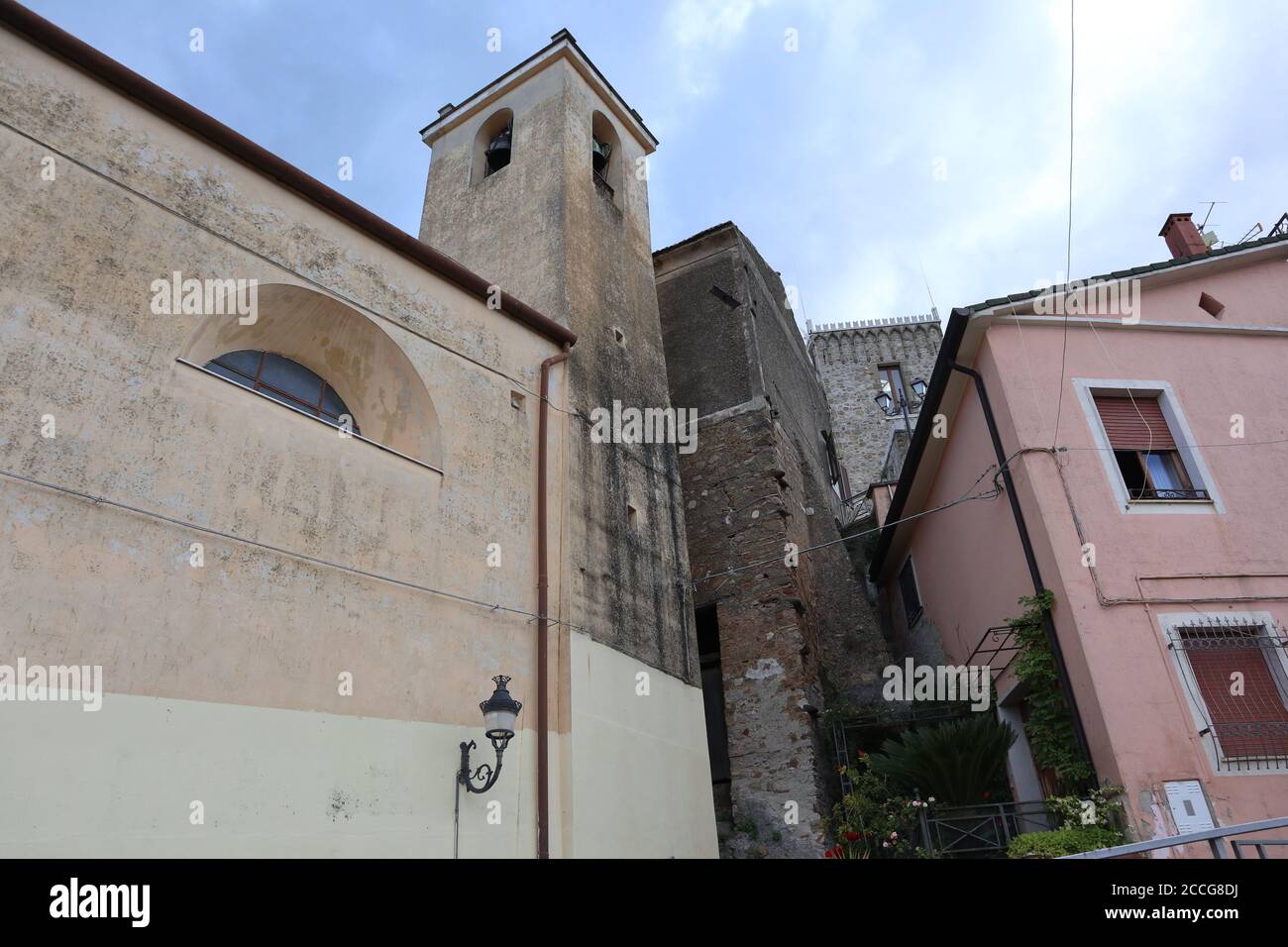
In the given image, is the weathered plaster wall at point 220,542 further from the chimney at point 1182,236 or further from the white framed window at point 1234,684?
the chimney at point 1182,236

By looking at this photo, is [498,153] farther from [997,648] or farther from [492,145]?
[997,648]

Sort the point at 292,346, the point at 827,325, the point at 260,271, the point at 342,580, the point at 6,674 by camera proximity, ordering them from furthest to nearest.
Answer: the point at 827,325 < the point at 292,346 < the point at 260,271 < the point at 342,580 < the point at 6,674

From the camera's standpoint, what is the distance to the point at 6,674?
5.14 metres

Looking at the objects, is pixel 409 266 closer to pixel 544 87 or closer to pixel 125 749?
pixel 125 749

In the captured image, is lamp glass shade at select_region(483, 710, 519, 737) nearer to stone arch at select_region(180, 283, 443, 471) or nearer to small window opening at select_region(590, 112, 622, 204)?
stone arch at select_region(180, 283, 443, 471)

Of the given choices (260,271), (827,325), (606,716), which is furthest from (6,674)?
(827,325)

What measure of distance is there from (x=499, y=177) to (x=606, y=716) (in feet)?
28.7

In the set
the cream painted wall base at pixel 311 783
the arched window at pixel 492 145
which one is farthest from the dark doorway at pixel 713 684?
the arched window at pixel 492 145

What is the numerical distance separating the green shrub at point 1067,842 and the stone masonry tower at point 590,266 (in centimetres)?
405

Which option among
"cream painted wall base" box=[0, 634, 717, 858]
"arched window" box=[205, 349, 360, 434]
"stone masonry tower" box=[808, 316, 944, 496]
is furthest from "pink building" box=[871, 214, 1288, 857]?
"stone masonry tower" box=[808, 316, 944, 496]

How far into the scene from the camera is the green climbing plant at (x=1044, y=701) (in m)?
8.48

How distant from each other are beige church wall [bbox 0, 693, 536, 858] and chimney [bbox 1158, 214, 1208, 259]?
1185cm

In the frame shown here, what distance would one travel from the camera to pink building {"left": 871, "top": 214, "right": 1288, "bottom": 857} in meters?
8.10

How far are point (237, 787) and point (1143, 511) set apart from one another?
8812 millimetres
